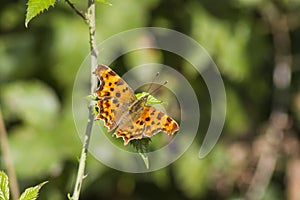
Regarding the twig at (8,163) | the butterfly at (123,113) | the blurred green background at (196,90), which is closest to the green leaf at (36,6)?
the butterfly at (123,113)

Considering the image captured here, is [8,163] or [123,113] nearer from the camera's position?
[123,113]

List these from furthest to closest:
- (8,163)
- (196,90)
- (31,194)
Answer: (196,90) < (8,163) < (31,194)

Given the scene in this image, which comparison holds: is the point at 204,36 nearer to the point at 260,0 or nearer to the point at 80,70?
the point at 260,0

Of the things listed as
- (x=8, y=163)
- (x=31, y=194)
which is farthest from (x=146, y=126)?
(x=8, y=163)

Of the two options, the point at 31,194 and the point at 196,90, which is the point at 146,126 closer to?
the point at 31,194

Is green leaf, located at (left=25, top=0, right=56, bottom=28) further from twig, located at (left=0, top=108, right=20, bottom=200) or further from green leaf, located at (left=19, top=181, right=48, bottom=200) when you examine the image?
twig, located at (left=0, top=108, right=20, bottom=200)

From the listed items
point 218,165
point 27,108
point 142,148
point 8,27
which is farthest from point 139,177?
point 142,148
